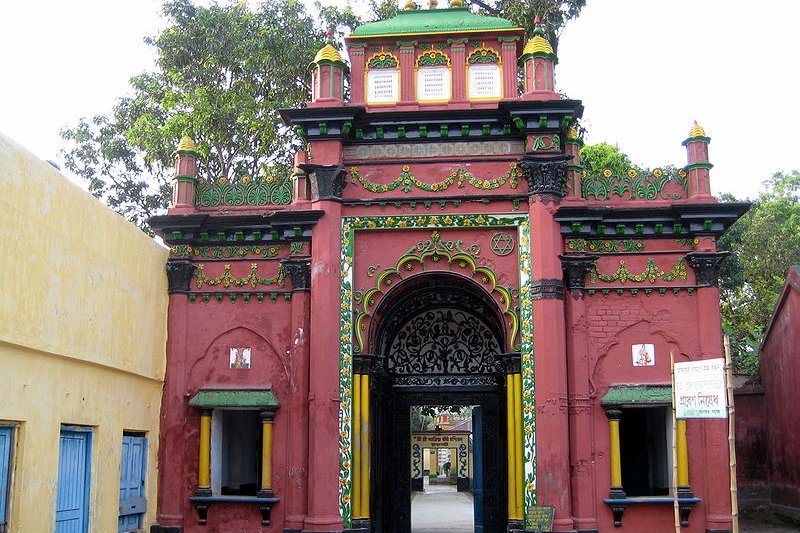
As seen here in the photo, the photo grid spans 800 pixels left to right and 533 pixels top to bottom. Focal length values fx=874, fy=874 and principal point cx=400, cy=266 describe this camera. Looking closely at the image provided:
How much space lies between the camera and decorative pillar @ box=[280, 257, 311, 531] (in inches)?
541

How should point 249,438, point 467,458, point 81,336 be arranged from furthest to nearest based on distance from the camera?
point 467,458
point 249,438
point 81,336

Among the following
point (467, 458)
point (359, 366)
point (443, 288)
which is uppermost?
point (443, 288)

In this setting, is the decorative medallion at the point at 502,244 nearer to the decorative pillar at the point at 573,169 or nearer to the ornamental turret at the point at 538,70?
the decorative pillar at the point at 573,169

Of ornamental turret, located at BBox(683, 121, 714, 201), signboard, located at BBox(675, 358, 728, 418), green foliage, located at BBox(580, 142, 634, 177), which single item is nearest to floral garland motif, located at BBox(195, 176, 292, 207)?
ornamental turret, located at BBox(683, 121, 714, 201)

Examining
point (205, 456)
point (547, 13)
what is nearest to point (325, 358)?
point (205, 456)

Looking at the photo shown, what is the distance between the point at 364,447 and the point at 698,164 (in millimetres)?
7155

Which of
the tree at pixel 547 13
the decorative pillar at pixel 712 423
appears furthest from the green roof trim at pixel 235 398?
the tree at pixel 547 13

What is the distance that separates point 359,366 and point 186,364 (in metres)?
2.98

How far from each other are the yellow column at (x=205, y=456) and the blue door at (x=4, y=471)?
4.24 meters

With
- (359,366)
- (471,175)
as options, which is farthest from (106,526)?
(471,175)

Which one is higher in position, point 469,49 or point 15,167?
point 469,49

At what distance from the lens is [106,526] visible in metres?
12.6

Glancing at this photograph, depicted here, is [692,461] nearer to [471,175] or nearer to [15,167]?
[471,175]

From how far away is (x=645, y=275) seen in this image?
46.8 ft
